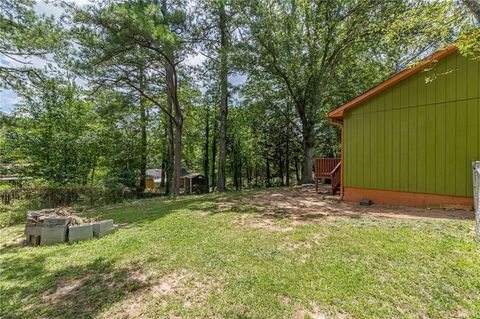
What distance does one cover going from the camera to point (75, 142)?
1384cm

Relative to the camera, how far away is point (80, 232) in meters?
4.42

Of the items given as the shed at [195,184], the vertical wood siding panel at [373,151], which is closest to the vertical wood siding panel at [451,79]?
the vertical wood siding panel at [373,151]

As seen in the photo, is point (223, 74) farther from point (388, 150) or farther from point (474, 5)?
point (474, 5)

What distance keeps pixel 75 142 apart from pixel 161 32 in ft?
42.7

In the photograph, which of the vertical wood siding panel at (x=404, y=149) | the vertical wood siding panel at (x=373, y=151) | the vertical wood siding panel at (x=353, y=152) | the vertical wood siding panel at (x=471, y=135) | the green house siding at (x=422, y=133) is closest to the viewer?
the vertical wood siding panel at (x=471, y=135)

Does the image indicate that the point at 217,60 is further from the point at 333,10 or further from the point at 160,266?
the point at 160,266

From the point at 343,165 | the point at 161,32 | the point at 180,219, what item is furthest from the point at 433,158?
the point at 161,32

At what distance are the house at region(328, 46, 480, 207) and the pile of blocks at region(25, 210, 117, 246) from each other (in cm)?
696

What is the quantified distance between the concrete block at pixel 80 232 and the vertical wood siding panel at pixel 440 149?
7912mm

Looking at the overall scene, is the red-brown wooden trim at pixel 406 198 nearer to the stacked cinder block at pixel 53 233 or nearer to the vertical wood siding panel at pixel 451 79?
the vertical wood siding panel at pixel 451 79

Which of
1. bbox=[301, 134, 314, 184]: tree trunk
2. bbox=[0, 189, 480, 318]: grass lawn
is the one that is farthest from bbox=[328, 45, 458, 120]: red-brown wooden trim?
bbox=[301, 134, 314, 184]: tree trunk

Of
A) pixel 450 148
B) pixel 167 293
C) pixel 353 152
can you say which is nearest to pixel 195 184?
pixel 353 152

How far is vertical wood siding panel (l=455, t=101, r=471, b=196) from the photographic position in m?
5.38

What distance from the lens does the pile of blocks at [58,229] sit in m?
4.33
